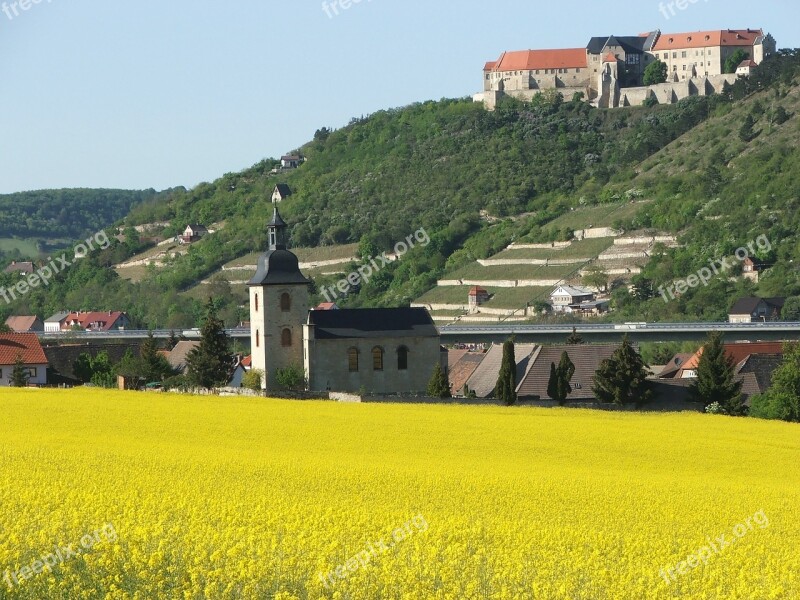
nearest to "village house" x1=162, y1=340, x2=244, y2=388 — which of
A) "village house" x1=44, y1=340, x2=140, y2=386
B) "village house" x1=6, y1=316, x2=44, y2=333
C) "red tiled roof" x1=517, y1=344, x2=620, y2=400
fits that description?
"village house" x1=44, y1=340, x2=140, y2=386

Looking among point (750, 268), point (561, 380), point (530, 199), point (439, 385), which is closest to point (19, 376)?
point (439, 385)

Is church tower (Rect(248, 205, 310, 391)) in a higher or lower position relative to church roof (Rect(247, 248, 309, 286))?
lower

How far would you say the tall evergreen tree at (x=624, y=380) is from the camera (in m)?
59.8

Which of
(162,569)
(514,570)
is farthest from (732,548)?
(162,569)

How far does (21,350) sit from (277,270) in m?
12.7

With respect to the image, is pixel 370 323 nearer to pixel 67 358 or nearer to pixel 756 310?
pixel 67 358

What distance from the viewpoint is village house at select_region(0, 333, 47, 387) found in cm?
7044

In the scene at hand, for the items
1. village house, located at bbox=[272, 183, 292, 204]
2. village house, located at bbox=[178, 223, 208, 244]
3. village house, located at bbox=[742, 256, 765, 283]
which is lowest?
village house, located at bbox=[742, 256, 765, 283]

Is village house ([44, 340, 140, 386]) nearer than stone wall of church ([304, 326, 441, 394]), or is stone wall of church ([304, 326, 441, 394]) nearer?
stone wall of church ([304, 326, 441, 394])

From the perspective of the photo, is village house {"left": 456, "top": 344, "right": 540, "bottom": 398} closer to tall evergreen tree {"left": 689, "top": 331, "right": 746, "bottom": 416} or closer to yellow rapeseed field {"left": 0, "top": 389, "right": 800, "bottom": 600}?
tall evergreen tree {"left": 689, "top": 331, "right": 746, "bottom": 416}

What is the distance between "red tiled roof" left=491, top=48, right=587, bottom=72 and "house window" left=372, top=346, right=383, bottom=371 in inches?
5092

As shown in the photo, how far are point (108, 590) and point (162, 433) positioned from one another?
24.4 m

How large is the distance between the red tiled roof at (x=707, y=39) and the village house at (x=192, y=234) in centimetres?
5783

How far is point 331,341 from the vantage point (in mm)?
67562
